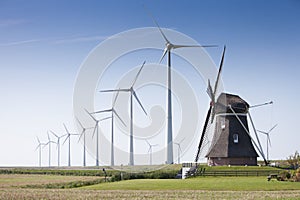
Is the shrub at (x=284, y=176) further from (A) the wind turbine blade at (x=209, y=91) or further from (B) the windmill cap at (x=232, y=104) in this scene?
(A) the wind turbine blade at (x=209, y=91)

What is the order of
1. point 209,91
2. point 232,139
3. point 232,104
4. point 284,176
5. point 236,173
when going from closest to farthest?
point 284,176 → point 236,173 → point 232,139 → point 232,104 → point 209,91

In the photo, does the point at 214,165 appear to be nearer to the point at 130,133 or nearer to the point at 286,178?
the point at 130,133

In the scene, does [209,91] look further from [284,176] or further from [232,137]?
[284,176]

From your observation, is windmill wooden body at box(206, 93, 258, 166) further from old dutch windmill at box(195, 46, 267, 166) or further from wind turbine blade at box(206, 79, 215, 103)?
wind turbine blade at box(206, 79, 215, 103)

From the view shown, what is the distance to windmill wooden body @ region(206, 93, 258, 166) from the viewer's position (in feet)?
238

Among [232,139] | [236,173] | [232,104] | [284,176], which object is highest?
[232,104]

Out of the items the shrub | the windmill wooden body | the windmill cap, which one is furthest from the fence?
the windmill cap

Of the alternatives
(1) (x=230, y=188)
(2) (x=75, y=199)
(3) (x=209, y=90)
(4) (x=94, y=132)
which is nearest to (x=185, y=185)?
(1) (x=230, y=188)

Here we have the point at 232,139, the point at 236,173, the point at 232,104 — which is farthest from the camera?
the point at 232,104

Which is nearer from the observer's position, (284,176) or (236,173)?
(284,176)

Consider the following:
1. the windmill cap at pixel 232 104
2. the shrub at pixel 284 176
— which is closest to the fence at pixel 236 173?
the shrub at pixel 284 176

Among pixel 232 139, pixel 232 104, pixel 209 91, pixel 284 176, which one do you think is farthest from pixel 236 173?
pixel 209 91

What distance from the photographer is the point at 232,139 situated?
72625mm

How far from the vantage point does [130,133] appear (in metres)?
79.4
